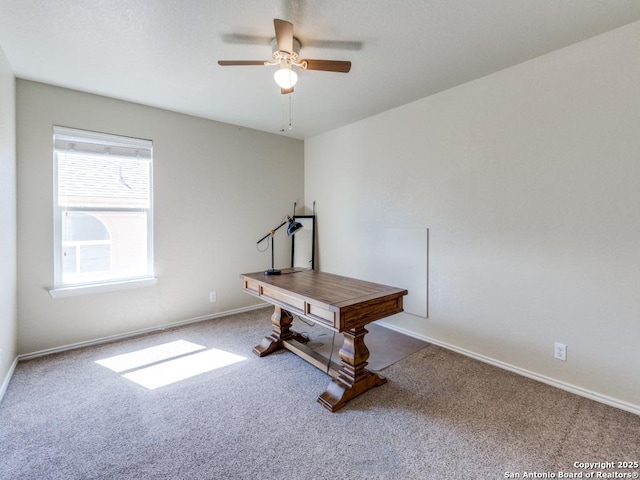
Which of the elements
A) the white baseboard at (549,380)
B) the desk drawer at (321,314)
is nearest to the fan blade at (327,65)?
the desk drawer at (321,314)

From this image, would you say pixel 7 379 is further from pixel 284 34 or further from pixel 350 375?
pixel 284 34

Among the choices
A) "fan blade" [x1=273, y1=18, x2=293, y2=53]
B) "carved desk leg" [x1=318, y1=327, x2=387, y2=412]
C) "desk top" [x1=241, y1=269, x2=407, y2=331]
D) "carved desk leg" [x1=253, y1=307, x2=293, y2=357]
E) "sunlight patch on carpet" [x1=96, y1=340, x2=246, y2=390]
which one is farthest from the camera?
"carved desk leg" [x1=253, y1=307, x2=293, y2=357]

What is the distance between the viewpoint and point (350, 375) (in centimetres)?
215

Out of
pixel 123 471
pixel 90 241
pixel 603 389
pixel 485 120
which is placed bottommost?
pixel 123 471

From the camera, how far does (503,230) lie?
258 centimetres

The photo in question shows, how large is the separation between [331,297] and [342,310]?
0.22m

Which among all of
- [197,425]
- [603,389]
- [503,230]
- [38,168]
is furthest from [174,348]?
[603,389]

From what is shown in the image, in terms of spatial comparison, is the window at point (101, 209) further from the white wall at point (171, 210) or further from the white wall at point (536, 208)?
the white wall at point (536, 208)

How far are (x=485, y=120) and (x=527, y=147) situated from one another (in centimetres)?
45

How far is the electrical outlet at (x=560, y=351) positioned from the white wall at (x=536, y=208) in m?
0.03

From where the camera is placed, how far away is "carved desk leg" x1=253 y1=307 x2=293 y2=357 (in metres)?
2.83

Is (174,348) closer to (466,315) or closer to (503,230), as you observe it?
(466,315)

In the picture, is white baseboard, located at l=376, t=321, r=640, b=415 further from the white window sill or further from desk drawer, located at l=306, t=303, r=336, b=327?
the white window sill

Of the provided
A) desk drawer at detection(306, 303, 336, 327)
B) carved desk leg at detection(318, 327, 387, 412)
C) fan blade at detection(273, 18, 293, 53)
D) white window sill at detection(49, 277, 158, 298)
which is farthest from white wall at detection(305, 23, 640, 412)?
white window sill at detection(49, 277, 158, 298)
